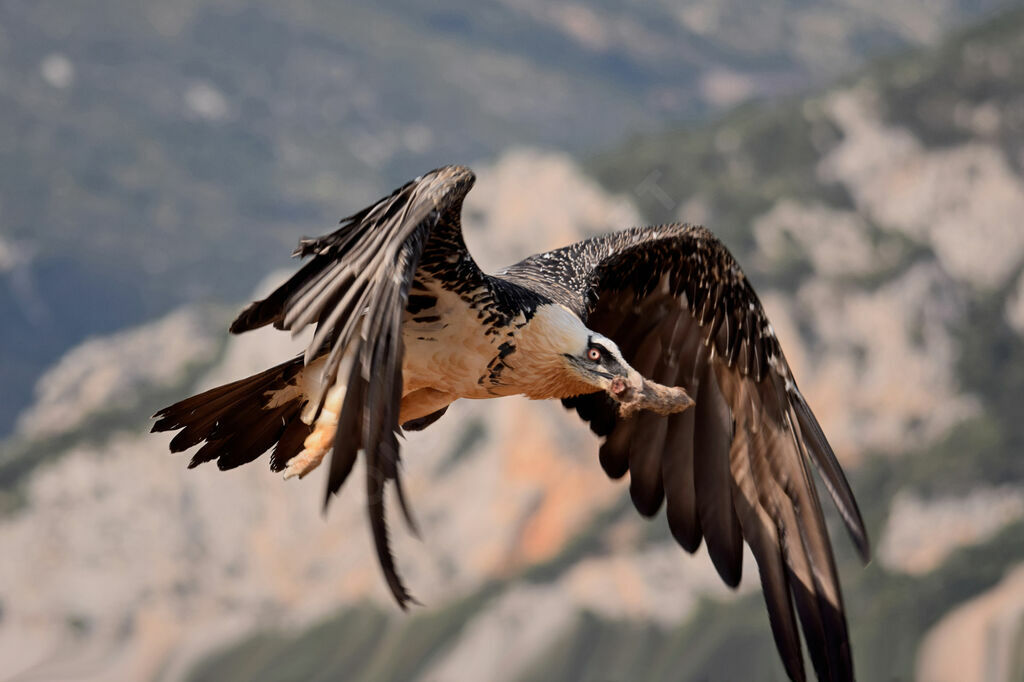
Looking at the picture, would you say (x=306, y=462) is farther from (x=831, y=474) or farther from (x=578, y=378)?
(x=831, y=474)

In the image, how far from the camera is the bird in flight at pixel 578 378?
771 centimetres

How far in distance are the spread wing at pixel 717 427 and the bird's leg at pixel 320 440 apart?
90.5 inches

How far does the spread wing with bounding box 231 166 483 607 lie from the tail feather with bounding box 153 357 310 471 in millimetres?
1517

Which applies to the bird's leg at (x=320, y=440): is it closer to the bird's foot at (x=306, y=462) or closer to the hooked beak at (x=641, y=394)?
the bird's foot at (x=306, y=462)

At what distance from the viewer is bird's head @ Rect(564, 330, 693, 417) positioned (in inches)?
377

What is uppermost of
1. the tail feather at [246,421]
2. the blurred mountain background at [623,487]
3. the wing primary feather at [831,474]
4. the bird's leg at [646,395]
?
the blurred mountain background at [623,487]

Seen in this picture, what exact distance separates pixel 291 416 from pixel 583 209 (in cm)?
7978

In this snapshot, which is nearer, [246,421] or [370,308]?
[370,308]

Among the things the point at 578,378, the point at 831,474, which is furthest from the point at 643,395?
the point at 831,474

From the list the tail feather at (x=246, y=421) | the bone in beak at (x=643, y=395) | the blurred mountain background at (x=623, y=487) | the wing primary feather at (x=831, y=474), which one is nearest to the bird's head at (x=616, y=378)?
the bone in beak at (x=643, y=395)

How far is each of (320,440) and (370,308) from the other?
2223 mm

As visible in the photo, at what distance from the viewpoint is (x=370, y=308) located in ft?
25.0

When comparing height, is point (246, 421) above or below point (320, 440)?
above

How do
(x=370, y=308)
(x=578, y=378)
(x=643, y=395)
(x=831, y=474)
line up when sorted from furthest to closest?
(x=831, y=474), (x=578, y=378), (x=643, y=395), (x=370, y=308)
